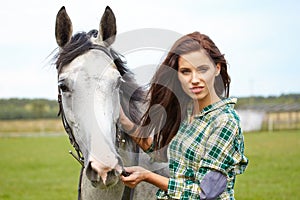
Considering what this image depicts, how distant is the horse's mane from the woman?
342 millimetres

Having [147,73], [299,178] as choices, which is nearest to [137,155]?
[147,73]

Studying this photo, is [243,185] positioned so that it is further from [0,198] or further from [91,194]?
[91,194]

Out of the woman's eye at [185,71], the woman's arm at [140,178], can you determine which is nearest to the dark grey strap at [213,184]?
the woman's arm at [140,178]

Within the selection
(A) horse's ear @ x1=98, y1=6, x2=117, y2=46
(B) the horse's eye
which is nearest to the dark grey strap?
(B) the horse's eye

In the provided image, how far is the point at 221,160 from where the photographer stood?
2.51m

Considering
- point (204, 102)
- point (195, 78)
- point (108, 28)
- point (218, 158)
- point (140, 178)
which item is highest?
point (108, 28)

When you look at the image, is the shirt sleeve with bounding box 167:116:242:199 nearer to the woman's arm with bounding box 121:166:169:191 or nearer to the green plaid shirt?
the green plaid shirt

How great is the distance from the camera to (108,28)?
300cm

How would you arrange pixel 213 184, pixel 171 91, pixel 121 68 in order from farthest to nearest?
pixel 121 68 → pixel 171 91 → pixel 213 184

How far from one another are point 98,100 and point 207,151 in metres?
0.64

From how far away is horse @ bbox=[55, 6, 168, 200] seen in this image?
99.1 inches

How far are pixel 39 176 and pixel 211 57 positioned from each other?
475 inches

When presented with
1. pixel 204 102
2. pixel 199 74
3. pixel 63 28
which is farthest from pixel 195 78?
pixel 63 28

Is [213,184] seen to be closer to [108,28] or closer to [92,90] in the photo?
[92,90]
